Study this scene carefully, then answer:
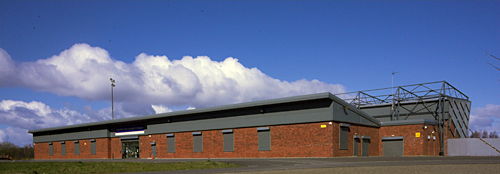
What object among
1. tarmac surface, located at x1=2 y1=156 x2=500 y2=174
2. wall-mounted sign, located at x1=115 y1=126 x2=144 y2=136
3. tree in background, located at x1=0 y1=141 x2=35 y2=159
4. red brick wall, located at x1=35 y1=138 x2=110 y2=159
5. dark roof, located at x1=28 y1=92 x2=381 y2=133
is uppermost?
dark roof, located at x1=28 y1=92 x2=381 y2=133

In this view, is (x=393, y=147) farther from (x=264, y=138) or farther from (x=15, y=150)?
(x=15, y=150)

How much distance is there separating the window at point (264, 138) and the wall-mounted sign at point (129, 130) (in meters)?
17.0

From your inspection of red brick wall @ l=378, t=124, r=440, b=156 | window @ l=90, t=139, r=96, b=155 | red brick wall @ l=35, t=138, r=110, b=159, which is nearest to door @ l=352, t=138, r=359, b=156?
red brick wall @ l=378, t=124, r=440, b=156

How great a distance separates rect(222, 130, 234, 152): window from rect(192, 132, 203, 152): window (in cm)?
318

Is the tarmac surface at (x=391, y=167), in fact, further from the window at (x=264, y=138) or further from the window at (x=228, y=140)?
the window at (x=228, y=140)

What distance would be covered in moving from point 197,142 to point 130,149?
12063mm

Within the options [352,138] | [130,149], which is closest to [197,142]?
[130,149]

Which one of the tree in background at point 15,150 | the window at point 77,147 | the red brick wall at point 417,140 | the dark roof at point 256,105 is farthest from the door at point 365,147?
the tree in background at point 15,150

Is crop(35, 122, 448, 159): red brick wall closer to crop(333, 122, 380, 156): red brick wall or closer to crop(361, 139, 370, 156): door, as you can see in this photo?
crop(333, 122, 380, 156): red brick wall

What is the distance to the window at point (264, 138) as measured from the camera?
1178 inches

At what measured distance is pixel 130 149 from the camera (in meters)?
43.5

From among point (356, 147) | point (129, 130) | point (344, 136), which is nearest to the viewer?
point (344, 136)

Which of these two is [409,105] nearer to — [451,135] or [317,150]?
[451,135]

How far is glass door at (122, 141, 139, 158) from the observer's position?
42.8m
